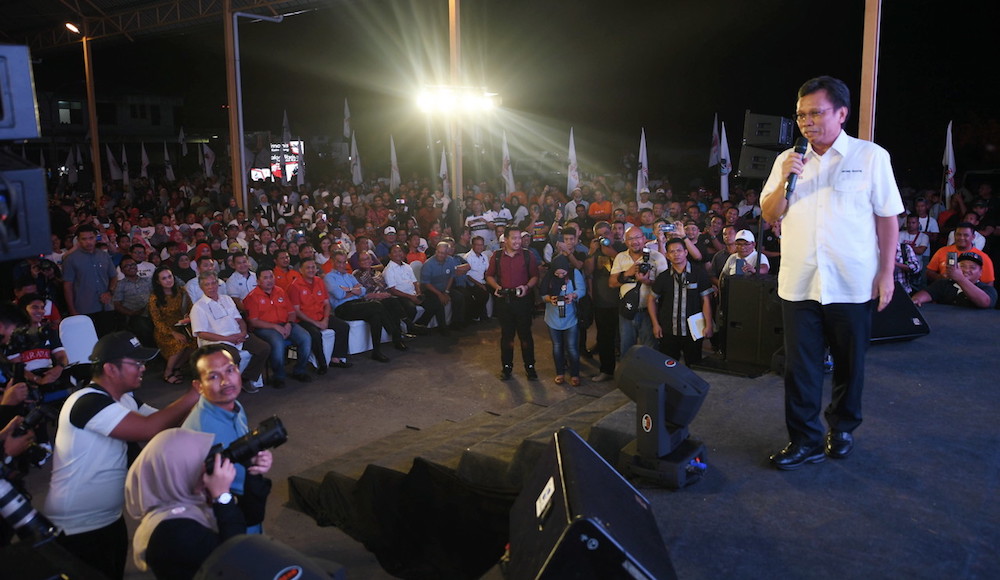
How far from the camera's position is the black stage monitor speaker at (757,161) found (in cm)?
702

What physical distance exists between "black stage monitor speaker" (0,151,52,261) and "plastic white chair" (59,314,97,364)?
5.60m

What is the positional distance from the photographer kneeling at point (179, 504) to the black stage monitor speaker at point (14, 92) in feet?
4.14

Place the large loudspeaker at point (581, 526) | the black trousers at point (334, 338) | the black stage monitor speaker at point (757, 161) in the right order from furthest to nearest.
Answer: the black trousers at point (334, 338) < the black stage monitor speaker at point (757, 161) < the large loudspeaker at point (581, 526)

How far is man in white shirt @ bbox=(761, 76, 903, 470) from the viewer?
3.33m

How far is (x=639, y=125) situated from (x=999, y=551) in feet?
90.9

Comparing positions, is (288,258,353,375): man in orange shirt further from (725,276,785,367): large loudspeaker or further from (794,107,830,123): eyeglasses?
(794,107,830,123): eyeglasses

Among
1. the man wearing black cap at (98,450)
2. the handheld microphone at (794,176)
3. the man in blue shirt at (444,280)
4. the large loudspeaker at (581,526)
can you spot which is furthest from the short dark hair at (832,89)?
the man in blue shirt at (444,280)

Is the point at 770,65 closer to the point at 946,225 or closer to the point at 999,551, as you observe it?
the point at 946,225

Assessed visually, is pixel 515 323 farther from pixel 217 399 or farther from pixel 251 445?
pixel 251 445

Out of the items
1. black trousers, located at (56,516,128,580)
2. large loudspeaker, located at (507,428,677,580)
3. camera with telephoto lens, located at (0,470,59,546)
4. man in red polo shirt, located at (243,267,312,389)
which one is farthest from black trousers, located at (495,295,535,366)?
camera with telephoto lens, located at (0,470,59,546)

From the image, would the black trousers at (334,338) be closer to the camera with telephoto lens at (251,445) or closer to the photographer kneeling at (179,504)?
the photographer kneeling at (179,504)

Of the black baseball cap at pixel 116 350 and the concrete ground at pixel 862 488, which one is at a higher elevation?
the black baseball cap at pixel 116 350

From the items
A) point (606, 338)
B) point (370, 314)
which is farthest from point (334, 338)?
point (606, 338)

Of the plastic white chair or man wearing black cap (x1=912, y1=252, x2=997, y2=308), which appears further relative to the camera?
the plastic white chair
